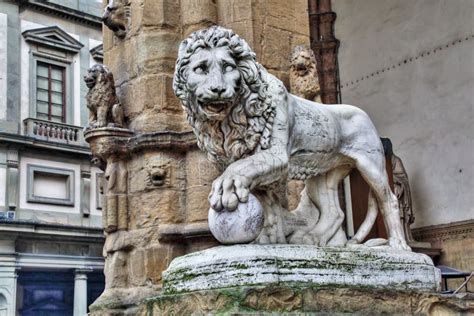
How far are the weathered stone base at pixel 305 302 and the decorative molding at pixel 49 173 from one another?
674 inches

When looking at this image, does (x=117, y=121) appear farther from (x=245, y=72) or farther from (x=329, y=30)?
(x=329, y=30)

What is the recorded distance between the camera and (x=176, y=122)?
20.5 ft

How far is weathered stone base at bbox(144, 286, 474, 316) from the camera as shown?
3.49 m

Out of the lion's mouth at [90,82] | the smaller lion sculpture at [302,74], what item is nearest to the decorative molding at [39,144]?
the lion's mouth at [90,82]

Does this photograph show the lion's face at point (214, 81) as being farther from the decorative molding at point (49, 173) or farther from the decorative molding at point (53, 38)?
the decorative molding at point (53, 38)

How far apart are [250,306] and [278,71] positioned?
3.26 m

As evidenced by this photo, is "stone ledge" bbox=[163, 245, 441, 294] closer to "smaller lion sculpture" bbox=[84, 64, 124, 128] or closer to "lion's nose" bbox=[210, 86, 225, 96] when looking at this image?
"lion's nose" bbox=[210, 86, 225, 96]

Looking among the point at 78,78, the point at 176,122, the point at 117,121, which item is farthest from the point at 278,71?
the point at 78,78

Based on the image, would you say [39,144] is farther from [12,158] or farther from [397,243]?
[397,243]

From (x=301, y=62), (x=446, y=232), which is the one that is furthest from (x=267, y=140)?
(x=446, y=232)

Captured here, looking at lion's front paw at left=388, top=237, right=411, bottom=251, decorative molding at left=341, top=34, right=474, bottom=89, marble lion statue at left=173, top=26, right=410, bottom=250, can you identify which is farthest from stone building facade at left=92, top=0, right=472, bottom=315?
decorative molding at left=341, top=34, right=474, bottom=89

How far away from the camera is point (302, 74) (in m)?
6.09

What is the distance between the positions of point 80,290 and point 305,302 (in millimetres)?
17386

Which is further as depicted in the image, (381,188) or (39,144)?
(39,144)
